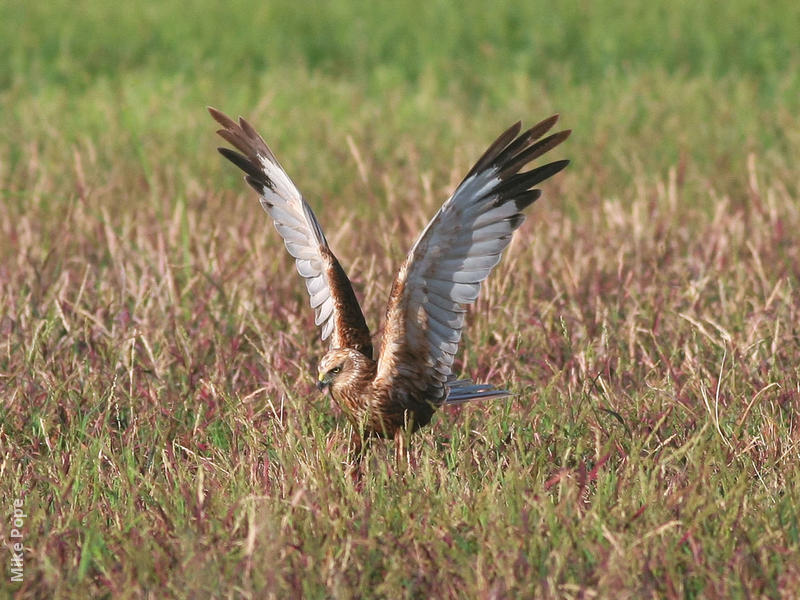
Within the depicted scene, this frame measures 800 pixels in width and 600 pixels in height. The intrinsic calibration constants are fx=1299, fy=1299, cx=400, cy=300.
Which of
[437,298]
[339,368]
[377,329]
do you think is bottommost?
[377,329]

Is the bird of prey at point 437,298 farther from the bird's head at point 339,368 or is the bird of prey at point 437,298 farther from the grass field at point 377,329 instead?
the grass field at point 377,329

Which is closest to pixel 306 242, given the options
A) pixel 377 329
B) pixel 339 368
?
pixel 339 368

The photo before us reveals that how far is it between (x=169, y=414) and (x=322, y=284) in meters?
0.59

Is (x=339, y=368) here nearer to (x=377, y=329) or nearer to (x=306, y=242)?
(x=306, y=242)

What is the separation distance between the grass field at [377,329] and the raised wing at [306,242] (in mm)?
250

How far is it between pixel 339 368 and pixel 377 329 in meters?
1.31

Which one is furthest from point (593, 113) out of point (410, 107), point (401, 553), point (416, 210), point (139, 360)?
point (401, 553)

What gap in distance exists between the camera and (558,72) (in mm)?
10398

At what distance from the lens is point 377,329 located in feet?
15.6

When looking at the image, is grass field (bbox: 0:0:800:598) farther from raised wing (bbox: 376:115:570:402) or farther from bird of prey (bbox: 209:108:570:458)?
raised wing (bbox: 376:115:570:402)

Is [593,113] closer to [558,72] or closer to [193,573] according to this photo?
[558,72]

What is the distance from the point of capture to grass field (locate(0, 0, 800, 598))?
9.20 feet

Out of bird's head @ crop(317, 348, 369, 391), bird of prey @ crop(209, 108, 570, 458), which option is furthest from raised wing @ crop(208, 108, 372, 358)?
bird's head @ crop(317, 348, 369, 391)

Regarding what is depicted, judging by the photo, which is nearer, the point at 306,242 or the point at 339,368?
the point at 339,368
